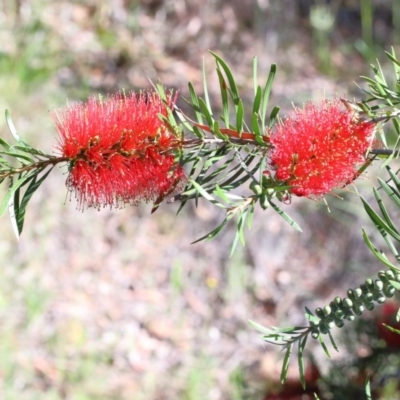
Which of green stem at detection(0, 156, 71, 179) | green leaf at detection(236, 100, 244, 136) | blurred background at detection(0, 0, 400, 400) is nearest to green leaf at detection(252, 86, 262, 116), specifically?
green leaf at detection(236, 100, 244, 136)

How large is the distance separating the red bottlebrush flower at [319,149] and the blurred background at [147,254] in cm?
101

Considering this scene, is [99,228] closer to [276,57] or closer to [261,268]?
[261,268]

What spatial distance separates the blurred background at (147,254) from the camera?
1.98 metres

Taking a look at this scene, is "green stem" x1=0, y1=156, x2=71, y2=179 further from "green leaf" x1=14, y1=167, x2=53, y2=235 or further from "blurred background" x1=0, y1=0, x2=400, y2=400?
"blurred background" x1=0, y1=0, x2=400, y2=400

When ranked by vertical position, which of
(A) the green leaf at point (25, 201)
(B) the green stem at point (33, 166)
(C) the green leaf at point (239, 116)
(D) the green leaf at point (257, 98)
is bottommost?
(A) the green leaf at point (25, 201)

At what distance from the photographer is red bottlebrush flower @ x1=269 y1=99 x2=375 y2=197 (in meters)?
0.51

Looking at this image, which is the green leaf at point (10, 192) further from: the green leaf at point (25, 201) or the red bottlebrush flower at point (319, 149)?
the red bottlebrush flower at point (319, 149)

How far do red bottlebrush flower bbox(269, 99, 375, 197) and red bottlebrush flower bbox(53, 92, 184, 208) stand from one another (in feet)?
0.30

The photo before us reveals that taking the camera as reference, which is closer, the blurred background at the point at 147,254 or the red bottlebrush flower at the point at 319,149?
the red bottlebrush flower at the point at 319,149

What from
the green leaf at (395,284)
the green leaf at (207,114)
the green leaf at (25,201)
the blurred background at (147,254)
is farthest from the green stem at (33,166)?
the blurred background at (147,254)

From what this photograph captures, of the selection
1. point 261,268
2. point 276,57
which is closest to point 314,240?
point 261,268

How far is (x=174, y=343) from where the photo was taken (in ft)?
7.07

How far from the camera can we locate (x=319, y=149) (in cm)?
51

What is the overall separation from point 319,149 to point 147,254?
188 centimetres
